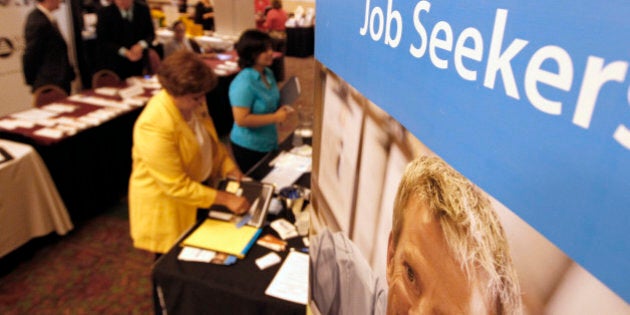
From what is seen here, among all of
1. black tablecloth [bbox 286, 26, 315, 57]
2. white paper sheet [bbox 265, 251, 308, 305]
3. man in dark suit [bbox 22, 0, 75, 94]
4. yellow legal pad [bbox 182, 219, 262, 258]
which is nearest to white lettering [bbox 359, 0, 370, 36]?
white paper sheet [bbox 265, 251, 308, 305]

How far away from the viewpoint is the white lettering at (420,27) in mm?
530

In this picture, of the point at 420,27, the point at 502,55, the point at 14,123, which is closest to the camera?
the point at 502,55

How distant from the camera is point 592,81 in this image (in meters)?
0.33

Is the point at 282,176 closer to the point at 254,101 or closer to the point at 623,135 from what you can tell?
the point at 254,101

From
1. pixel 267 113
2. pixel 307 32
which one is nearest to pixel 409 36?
pixel 267 113

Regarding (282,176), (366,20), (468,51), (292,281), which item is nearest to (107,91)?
(282,176)

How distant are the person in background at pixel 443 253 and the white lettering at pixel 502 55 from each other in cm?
13

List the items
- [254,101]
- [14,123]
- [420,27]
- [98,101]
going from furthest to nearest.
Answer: [98,101] < [14,123] < [254,101] < [420,27]

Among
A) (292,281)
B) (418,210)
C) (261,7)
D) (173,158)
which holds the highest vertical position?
(261,7)

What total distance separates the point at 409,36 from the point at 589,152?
0.30m

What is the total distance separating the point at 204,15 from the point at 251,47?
6369 mm

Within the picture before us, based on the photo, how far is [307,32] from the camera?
10383 millimetres

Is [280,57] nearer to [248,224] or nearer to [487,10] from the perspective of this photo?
[248,224]

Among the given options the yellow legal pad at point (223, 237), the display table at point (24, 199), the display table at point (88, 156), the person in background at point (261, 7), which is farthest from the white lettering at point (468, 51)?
the person in background at point (261, 7)
